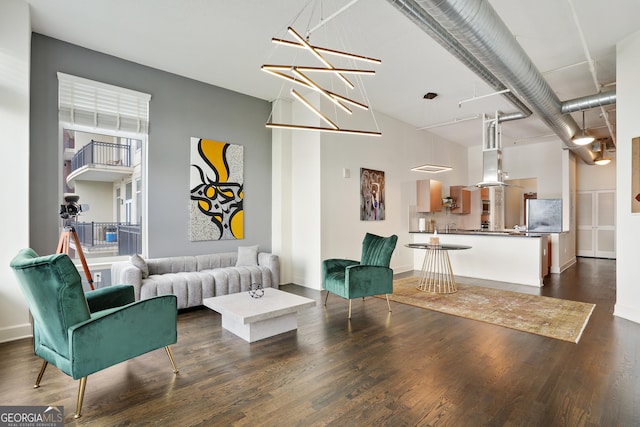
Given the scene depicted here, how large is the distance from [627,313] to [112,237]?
6.73 meters

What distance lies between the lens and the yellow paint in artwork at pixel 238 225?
5.51 m

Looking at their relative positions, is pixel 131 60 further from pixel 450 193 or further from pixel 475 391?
pixel 450 193

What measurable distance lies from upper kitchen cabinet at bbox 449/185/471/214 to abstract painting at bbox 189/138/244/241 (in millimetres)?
5979

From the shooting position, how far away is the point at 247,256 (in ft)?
17.1

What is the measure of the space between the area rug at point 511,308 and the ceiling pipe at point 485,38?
9.27ft

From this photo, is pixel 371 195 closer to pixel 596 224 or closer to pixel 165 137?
pixel 165 137

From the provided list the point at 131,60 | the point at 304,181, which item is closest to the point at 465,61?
the point at 304,181

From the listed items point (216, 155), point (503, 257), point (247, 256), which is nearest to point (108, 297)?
point (247, 256)

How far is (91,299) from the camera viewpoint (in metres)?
2.78

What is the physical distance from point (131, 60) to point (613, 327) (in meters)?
6.84

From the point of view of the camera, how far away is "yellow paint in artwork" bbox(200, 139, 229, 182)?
5.20 metres

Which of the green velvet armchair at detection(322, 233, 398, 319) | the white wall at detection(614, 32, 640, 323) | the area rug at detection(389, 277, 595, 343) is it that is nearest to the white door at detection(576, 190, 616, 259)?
the area rug at detection(389, 277, 595, 343)

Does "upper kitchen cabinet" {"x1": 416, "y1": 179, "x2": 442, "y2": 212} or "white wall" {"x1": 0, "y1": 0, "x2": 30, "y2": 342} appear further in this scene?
"upper kitchen cabinet" {"x1": 416, "y1": 179, "x2": 442, "y2": 212}

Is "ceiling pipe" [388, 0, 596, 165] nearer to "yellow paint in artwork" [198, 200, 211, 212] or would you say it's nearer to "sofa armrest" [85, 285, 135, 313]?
"sofa armrest" [85, 285, 135, 313]
